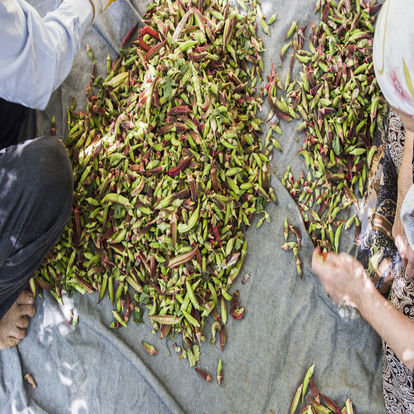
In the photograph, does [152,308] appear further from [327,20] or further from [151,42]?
[327,20]

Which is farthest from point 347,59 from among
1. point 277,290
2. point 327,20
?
point 277,290

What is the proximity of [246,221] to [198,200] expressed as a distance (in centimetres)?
23

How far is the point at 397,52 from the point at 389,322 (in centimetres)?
88

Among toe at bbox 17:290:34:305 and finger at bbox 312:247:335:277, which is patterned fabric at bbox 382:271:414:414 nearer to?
finger at bbox 312:247:335:277

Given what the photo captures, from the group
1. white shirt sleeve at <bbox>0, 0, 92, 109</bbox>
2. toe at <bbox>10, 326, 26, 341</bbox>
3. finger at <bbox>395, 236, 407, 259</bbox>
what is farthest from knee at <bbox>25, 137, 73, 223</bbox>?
finger at <bbox>395, 236, 407, 259</bbox>

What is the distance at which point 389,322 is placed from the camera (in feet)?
4.25

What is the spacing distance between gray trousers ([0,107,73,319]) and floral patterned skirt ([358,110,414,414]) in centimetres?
116

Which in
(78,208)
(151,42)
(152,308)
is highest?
(151,42)

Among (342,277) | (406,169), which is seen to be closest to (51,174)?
(342,277)

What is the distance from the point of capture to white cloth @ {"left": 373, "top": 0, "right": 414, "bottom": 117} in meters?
0.79

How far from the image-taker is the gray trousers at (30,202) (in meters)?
1.27

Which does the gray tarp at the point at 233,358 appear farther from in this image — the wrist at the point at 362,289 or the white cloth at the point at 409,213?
the white cloth at the point at 409,213

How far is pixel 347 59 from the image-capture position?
5.44ft

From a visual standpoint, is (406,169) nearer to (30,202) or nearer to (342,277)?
(342,277)
